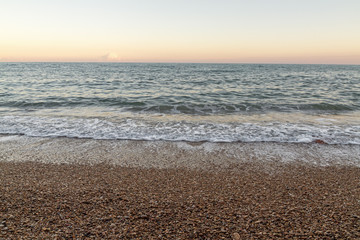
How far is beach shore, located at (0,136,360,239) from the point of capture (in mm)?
2461

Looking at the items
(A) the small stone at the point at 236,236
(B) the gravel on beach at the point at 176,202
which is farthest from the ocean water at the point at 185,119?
(A) the small stone at the point at 236,236

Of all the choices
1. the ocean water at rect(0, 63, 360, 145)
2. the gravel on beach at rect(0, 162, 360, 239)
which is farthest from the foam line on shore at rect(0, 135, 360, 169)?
the ocean water at rect(0, 63, 360, 145)

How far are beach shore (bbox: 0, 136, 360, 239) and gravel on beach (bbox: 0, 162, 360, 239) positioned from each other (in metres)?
0.01

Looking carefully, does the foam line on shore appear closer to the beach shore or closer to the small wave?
the beach shore

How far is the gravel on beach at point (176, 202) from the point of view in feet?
7.97

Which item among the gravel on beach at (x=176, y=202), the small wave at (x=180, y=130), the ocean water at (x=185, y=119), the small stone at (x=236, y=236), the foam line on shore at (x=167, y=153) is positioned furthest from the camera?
the ocean water at (x=185, y=119)

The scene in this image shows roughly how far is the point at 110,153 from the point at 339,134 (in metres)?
7.19

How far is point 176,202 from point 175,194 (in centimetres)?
23

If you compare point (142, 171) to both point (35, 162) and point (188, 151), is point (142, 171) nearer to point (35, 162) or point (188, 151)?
point (188, 151)

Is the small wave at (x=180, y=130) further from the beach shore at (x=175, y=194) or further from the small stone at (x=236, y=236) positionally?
the small stone at (x=236, y=236)

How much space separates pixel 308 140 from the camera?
5957 mm

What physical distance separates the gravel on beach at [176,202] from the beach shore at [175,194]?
1 centimetres

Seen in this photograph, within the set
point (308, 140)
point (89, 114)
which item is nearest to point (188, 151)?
point (308, 140)

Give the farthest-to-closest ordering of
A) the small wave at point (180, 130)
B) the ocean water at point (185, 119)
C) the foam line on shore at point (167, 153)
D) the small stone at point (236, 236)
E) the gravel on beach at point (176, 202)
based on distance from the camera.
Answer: the ocean water at point (185, 119), the small wave at point (180, 130), the foam line on shore at point (167, 153), the gravel on beach at point (176, 202), the small stone at point (236, 236)
